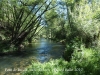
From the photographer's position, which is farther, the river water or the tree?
the tree

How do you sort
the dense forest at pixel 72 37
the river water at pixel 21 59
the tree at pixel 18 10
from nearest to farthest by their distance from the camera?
the dense forest at pixel 72 37 < the river water at pixel 21 59 < the tree at pixel 18 10

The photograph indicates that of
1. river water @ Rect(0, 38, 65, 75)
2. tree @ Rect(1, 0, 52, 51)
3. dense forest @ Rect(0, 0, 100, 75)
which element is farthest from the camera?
tree @ Rect(1, 0, 52, 51)

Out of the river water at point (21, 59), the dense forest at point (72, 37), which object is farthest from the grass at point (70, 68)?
the river water at point (21, 59)

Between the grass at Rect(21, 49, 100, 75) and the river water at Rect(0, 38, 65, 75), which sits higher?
the grass at Rect(21, 49, 100, 75)

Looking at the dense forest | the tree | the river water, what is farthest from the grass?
the tree

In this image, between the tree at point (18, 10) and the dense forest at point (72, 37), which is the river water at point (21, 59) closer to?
the dense forest at point (72, 37)

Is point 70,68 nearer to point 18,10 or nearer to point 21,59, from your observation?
point 21,59

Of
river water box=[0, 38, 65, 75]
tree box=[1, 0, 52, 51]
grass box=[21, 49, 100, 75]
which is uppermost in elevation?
tree box=[1, 0, 52, 51]

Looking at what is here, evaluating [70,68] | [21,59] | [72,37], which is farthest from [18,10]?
[70,68]

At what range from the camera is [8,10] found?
108ft

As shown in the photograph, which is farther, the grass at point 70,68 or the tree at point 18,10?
the tree at point 18,10

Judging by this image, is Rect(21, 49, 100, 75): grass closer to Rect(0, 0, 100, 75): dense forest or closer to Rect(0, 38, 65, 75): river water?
Rect(0, 0, 100, 75): dense forest

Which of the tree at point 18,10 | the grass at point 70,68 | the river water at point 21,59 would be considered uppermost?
the tree at point 18,10

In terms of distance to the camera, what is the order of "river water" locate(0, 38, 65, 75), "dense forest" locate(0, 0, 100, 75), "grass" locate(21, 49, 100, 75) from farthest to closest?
"river water" locate(0, 38, 65, 75), "dense forest" locate(0, 0, 100, 75), "grass" locate(21, 49, 100, 75)
